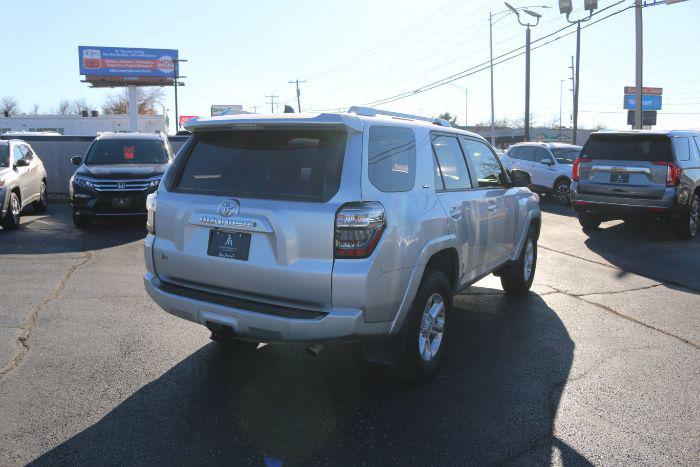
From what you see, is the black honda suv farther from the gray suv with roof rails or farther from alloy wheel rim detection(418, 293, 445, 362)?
the gray suv with roof rails

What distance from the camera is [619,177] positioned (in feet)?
35.0

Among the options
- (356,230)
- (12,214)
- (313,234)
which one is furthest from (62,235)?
(356,230)

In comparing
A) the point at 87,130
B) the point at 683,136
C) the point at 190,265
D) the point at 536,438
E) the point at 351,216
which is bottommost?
the point at 536,438

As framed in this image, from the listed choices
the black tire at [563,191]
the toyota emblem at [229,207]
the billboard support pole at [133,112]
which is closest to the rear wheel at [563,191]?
the black tire at [563,191]

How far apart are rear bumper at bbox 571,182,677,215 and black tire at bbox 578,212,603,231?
0.67 m

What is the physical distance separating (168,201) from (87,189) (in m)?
7.51

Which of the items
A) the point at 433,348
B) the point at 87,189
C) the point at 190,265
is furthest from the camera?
the point at 87,189

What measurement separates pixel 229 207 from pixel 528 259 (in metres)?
4.30

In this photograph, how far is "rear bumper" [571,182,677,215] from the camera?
10.2 m

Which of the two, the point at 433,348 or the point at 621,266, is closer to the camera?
the point at 433,348

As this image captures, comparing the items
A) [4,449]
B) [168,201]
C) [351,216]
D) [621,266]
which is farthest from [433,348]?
[621,266]

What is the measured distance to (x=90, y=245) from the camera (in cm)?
964

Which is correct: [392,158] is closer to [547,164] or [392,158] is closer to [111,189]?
[111,189]

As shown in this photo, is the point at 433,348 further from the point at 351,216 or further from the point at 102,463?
the point at 102,463
